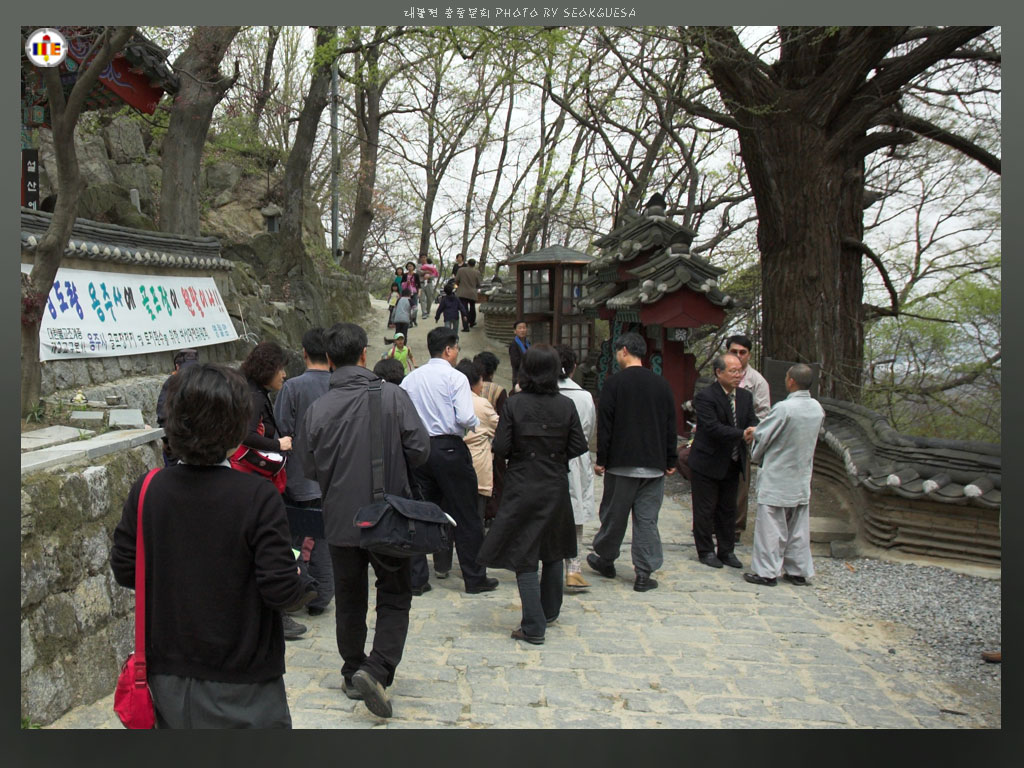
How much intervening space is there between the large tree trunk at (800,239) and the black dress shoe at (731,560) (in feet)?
12.5

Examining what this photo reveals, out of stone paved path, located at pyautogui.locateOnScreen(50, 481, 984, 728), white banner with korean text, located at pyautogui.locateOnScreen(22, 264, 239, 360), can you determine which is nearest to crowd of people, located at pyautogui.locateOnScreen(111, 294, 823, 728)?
stone paved path, located at pyautogui.locateOnScreen(50, 481, 984, 728)

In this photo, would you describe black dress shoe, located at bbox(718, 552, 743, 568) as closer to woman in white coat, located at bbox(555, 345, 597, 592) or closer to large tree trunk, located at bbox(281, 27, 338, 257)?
woman in white coat, located at bbox(555, 345, 597, 592)

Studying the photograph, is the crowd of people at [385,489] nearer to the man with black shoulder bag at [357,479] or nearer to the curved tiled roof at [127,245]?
the man with black shoulder bag at [357,479]

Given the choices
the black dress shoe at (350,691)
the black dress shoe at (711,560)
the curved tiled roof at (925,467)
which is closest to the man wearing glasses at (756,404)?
the black dress shoe at (711,560)

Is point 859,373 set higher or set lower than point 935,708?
higher

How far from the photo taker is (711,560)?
7047 millimetres

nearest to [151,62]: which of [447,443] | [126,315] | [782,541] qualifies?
[126,315]

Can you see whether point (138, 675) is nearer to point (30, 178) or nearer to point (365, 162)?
point (30, 178)

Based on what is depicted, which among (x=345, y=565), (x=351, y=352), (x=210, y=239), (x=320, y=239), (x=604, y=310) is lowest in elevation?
(x=345, y=565)

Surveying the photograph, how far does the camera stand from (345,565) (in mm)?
4102

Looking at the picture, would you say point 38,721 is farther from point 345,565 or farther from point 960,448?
point 960,448

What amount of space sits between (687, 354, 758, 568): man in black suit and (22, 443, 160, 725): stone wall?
4289 mm

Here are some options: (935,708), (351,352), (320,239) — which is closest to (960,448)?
(935,708)

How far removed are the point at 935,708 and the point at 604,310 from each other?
28.2ft
